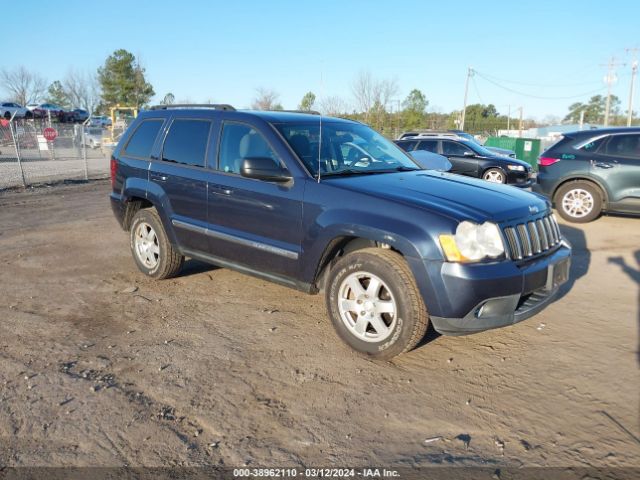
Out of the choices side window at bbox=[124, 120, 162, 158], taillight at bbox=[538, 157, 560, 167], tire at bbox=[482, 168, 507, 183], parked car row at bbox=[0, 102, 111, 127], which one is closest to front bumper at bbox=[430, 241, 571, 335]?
side window at bbox=[124, 120, 162, 158]

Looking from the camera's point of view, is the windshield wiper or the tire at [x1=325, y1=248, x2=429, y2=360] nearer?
the tire at [x1=325, y1=248, x2=429, y2=360]

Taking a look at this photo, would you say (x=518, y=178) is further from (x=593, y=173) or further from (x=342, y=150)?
(x=342, y=150)

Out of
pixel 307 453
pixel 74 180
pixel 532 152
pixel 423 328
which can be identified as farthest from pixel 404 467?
pixel 532 152

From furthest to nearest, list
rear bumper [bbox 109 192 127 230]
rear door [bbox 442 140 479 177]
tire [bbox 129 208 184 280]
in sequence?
rear door [bbox 442 140 479 177] → rear bumper [bbox 109 192 127 230] → tire [bbox 129 208 184 280]

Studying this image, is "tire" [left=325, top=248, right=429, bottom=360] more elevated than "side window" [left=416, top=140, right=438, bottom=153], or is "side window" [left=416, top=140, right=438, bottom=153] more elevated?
"side window" [left=416, top=140, right=438, bottom=153]

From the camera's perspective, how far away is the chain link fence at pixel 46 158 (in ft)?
48.7

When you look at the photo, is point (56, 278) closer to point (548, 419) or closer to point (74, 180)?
point (548, 419)

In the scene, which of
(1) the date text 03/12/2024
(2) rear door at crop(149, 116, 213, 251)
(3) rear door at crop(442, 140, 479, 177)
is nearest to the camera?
(1) the date text 03/12/2024

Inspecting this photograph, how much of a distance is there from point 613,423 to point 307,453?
1751 millimetres

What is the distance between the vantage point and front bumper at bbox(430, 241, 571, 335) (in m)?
3.29

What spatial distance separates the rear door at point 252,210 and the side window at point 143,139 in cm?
117

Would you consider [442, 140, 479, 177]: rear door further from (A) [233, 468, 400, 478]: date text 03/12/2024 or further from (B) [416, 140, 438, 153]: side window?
(A) [233, 468, 400, 478]: date text 03/12/2024

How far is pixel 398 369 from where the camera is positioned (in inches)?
142

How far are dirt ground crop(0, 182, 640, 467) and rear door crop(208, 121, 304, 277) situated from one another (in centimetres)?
56
